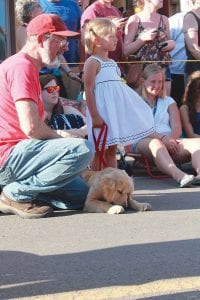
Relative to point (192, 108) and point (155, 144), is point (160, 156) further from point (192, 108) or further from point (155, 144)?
point (192, 108)

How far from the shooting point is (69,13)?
9031mm

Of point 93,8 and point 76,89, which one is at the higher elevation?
point 93,8

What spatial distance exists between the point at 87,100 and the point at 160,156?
44.4 inches

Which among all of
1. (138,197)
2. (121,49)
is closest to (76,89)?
(121,49)

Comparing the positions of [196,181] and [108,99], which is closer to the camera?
[108,99]

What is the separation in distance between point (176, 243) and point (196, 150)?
2869mm

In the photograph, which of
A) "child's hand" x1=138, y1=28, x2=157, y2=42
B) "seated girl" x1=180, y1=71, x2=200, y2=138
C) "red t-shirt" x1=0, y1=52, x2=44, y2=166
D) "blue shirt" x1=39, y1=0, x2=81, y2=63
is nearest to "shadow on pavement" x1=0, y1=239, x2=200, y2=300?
"red t-shirt" x1=0, y1=52, x2=44, y2=166

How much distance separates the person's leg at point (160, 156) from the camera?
25.6ft

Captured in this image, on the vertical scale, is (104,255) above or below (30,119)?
below

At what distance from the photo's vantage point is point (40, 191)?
6.30m

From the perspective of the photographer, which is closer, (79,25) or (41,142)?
(41,142)

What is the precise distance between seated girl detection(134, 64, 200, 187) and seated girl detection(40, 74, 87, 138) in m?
0.85

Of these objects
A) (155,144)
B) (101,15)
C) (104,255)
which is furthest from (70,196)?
(101,15)

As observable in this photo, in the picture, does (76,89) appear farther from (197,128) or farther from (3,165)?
(3,165)
